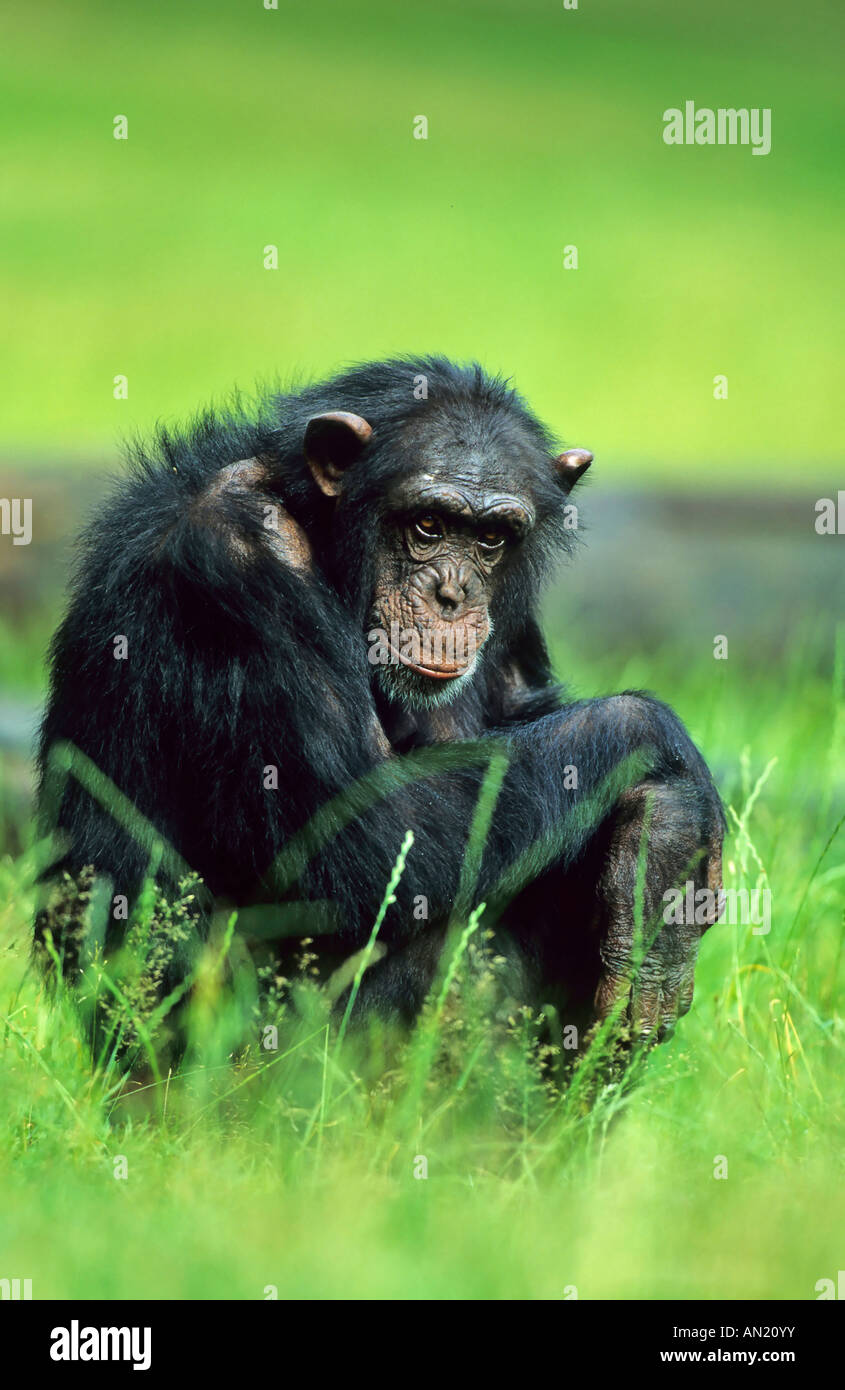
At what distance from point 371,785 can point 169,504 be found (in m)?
0.96

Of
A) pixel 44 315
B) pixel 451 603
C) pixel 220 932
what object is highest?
pixel 44 315

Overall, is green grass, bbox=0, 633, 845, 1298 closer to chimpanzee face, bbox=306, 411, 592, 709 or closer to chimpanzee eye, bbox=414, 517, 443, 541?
chimpanzee face, bbox=306, 411, 592, 709

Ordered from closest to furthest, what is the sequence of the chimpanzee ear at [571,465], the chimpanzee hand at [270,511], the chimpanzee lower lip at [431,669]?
the chimpanzee hand at [270,511], the chimpanzee lower lip at [431,669], the chimpanzee ear at [571,465]

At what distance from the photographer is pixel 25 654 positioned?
924cm

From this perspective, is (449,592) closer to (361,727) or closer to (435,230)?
(361,727)

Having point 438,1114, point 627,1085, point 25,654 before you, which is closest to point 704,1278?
point 438,1114

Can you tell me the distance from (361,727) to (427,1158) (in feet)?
3.80

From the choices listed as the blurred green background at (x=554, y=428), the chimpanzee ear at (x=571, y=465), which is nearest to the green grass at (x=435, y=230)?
the blurred green background at (x=554, y=428)

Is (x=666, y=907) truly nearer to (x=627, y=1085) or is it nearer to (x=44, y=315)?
(x=627, y=1085)

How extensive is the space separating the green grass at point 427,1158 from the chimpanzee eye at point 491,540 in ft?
3.10

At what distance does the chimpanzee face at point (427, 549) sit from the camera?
4184 millimetres

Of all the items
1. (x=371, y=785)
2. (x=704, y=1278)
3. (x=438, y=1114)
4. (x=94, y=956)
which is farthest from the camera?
(x=371, y=785)

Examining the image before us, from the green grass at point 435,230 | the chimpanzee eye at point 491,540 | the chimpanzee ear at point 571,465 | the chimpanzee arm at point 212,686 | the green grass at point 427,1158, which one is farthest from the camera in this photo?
the green grass at point 435,230

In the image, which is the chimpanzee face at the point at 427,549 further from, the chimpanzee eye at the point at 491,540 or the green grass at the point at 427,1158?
the green grass at the point at 427,1158
